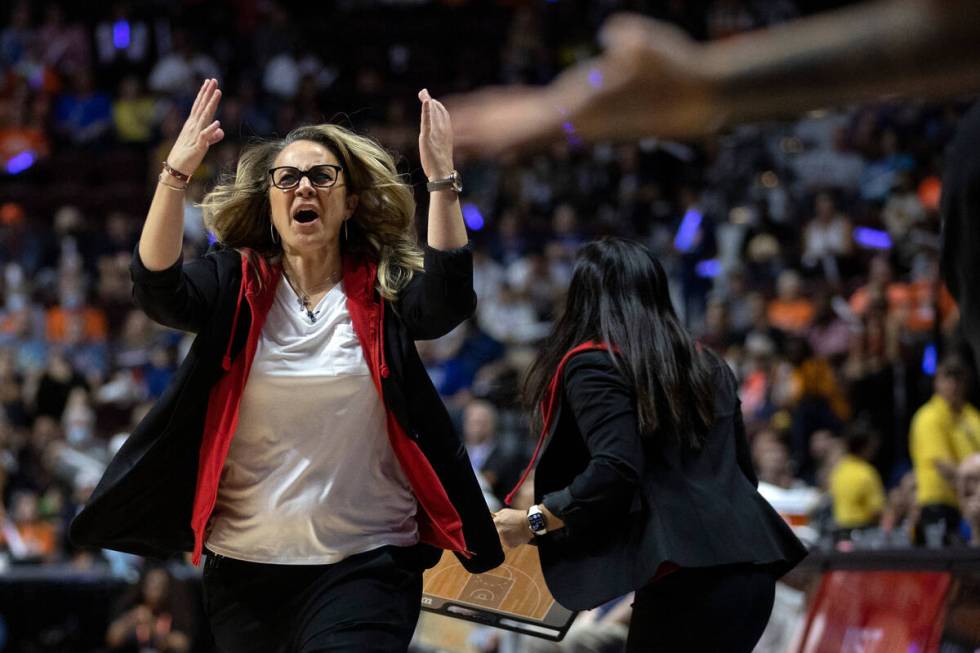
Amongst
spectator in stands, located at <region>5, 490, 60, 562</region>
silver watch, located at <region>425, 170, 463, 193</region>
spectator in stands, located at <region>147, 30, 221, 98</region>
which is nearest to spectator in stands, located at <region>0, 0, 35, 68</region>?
spectator in stands, located at <region>147, 30, 221, 98</region>

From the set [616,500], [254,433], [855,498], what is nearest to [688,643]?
[616,500]

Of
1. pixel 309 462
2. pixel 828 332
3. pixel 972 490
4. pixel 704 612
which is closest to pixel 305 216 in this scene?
pixel 309 462

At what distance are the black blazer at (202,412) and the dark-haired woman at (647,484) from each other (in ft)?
1.18

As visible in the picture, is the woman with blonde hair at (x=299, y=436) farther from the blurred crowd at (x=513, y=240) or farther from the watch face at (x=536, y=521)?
the blurred crowd at (x=513, y=240)

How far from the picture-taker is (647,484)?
3850mm

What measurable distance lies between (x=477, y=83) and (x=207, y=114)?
13761 mm

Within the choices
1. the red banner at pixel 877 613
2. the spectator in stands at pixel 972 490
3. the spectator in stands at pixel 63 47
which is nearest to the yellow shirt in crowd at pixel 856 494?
the spectator in stands at pixel 972 490

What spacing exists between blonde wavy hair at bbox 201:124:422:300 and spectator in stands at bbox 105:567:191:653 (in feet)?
17.0

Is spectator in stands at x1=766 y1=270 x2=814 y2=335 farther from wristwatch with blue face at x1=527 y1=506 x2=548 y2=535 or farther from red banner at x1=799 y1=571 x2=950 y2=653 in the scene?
wristwatch with blue face at x1=527 y1=506 x2=548 y2=535

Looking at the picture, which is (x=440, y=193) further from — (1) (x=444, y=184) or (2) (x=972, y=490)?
(2) (x=972, y=490)

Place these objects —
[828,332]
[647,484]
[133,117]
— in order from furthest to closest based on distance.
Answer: [133,117] → [828,332] → [647,484]

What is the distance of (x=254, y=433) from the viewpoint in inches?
140

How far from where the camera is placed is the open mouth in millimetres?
3740

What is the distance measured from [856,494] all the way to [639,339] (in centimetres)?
496
